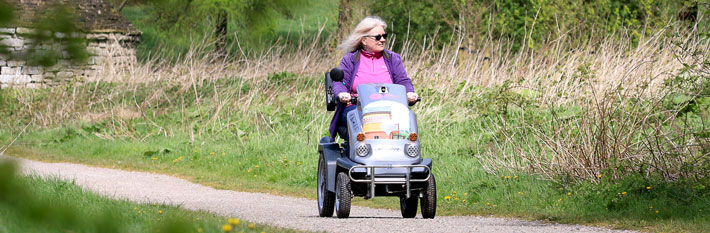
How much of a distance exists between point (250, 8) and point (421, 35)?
269 inches

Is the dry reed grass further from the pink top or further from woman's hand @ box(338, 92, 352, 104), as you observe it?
the pink top

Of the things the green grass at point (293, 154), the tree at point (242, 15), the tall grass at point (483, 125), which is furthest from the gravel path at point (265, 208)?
the tree at point (242, 15)

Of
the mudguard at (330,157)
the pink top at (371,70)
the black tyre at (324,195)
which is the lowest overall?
the black tyre at (324,195)

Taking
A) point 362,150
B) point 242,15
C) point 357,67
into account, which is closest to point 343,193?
point 362,150

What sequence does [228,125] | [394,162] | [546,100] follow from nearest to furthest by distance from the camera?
[394,162]
[546,100]
[228,125]

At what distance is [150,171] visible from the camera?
13.7 metres

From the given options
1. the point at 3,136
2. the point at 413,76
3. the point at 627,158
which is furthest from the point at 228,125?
the point at 627,158

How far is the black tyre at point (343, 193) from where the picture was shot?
697 centimetres

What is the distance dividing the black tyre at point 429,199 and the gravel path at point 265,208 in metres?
0.09

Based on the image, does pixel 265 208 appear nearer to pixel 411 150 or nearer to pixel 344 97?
pixel 344 97

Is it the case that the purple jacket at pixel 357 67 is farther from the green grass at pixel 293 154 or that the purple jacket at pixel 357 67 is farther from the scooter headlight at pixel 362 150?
the green grass at pixel 293 154

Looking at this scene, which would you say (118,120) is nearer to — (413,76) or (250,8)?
(413,76)

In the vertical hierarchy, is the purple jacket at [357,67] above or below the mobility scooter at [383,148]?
above

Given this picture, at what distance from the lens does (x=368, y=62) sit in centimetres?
735
